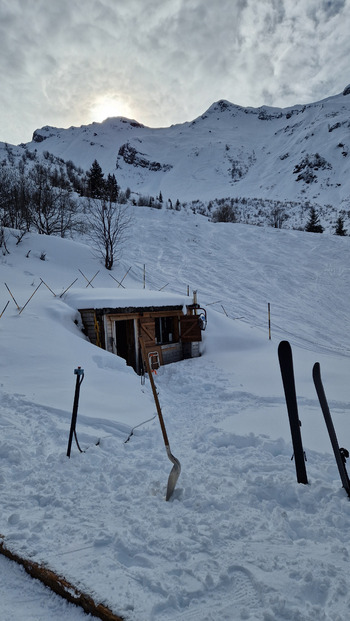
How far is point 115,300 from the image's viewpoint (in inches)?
436

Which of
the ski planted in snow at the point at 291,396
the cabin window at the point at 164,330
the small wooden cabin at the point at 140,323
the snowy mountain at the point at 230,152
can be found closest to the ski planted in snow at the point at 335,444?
the ski planted in snow at the point at 291,396

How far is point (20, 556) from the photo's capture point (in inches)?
99.0

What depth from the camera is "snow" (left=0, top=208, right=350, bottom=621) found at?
7.47ft

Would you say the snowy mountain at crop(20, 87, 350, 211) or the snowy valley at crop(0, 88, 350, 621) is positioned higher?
the snowy mountain at crop(20, 87, 350, 211)

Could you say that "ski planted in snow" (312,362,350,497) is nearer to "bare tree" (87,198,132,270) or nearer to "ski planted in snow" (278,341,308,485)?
"ski planted in snow" (278,341,308,485)

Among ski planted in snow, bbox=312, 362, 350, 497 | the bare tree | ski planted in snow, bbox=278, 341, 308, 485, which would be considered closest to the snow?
ski planted in snow, bbox=312, 362, 350, 497

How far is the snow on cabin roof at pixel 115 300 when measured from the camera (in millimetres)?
10914

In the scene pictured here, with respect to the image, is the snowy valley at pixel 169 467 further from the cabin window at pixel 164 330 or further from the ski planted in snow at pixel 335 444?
the cabin window at pixel 164 330

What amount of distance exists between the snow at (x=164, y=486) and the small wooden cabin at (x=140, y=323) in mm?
396

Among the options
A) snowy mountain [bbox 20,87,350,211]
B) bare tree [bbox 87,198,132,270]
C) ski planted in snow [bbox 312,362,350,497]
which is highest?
snowy mountain [bbox 20,87,350,211]

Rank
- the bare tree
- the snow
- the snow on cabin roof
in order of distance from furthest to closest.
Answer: the bare tree → the snow on cabin roof → the snow

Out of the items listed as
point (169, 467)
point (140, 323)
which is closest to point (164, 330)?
point (140, 323)

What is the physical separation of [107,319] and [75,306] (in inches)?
58.3

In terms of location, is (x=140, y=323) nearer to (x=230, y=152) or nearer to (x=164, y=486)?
(x=164, y=486)
